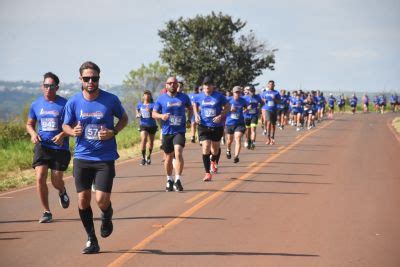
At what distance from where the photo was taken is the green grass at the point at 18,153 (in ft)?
53.2

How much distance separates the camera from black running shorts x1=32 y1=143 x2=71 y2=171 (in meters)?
10.2

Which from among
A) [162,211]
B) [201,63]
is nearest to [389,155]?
[162,211]

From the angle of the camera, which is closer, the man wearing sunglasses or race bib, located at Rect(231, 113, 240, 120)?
the man wearing sunglasses

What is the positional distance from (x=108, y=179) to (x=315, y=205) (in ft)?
15.5

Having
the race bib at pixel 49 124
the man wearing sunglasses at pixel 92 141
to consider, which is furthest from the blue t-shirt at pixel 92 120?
the race bib at pixel 49 124

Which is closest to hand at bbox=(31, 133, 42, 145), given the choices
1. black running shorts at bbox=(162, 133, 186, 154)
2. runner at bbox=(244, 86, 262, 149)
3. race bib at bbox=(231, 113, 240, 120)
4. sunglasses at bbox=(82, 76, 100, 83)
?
sunglasses at bbox=(82, 76, 100, 83)

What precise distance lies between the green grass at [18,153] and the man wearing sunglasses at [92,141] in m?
7.01

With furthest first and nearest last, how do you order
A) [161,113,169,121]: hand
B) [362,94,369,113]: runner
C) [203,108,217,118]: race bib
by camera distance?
[362,94,369,113]: runner, [203,108,217,118]: race bib, [161,113,169,121]: hand

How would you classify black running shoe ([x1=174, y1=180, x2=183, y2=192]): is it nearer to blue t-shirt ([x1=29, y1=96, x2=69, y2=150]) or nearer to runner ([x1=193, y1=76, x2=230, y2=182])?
Answer: runner ([x1=193, y1=76, x2=230, y2=182])

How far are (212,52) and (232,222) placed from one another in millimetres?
46012

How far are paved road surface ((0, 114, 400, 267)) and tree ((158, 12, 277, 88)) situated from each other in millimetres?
37282

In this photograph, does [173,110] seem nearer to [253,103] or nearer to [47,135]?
[47,135]

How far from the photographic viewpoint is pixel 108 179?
7945mm

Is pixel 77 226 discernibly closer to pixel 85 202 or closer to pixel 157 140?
pixel 85 202
